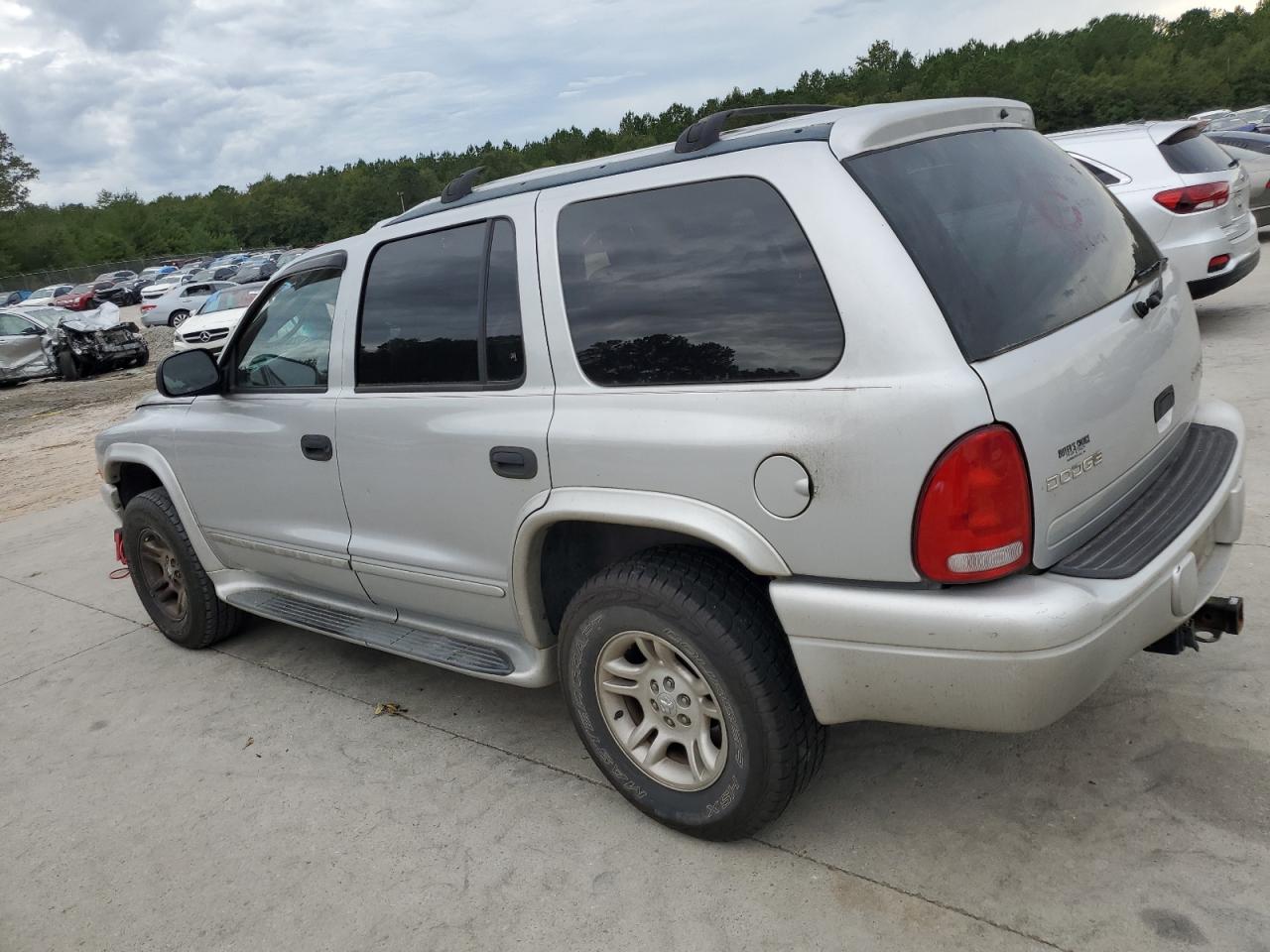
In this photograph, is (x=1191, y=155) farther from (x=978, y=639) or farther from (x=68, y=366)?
(x=68, y=366)

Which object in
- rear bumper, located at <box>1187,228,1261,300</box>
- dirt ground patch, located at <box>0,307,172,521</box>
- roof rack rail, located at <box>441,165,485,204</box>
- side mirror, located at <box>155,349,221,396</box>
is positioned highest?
roof rack rail, located at <box>441,165,485,204</box>

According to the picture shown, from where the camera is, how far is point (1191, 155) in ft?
26.1

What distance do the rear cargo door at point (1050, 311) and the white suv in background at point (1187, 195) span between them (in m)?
5.49

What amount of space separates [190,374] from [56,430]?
11.4 meters

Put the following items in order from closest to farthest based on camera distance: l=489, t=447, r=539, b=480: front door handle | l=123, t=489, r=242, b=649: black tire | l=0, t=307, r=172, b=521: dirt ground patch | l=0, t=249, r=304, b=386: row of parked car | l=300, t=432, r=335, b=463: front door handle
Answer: l=489, t=447, r=539, b=480: front door handle → l=300, t=432, r=335, b=463: front door handle → l=123, t=489, r=242, b=649: black tire → l=0, t=307, r=172, b=521: dirt ground patch → l=0, t=249, r=304, b=386: row of parked car

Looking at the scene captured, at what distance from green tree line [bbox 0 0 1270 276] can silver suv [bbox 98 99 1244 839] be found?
241ft

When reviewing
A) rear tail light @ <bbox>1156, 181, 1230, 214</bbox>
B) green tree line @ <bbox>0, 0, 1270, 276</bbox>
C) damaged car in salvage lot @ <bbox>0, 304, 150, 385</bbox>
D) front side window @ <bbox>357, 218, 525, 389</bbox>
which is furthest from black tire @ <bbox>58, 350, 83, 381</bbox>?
green tree line @ <bbox>0, 0, 1270, 276</bbox>

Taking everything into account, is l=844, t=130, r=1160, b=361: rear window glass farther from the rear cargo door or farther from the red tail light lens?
the red tail light lens

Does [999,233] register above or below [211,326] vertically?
above

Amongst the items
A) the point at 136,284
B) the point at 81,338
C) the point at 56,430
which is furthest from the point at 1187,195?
the point at 136,284

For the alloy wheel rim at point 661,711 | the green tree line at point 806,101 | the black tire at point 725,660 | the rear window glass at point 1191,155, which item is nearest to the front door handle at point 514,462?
the black tire at point 725,660

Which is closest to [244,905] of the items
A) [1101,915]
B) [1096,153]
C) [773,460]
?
[773,460]

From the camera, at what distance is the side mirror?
13.5 feet

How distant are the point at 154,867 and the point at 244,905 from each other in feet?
1.43
